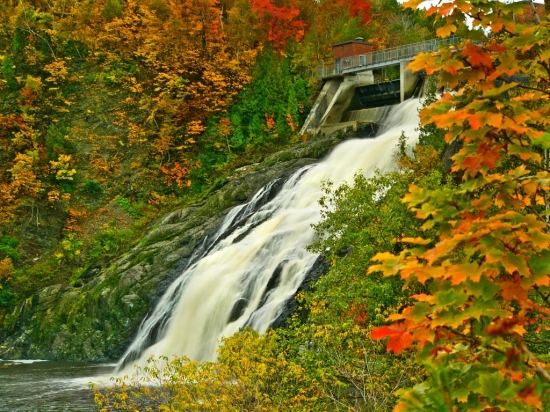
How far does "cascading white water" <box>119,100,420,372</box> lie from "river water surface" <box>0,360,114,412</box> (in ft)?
5.76

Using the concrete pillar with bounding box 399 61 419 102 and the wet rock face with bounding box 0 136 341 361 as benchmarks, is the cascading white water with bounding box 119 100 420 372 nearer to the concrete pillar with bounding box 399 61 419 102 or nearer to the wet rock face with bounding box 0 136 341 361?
the wet rock face with bounding box 0 136 341 361

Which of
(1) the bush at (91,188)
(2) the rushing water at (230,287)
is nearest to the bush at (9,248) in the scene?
(1) the bush at (91,188)

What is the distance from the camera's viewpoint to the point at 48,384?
17.8m

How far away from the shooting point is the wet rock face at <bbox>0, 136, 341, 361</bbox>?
2284 cm

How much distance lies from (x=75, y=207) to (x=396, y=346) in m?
32.3

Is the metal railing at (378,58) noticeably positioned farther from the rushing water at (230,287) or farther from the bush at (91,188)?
the bush at (91,188)

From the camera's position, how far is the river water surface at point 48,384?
49.0 feet

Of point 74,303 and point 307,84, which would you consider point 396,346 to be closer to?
point 74,303

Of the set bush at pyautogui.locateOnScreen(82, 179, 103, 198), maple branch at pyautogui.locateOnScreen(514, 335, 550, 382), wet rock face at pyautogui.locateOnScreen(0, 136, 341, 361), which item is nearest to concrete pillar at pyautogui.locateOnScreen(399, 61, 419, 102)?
wet rock face at pyautogui.locateOnScreen(0, 136, 341, 361)

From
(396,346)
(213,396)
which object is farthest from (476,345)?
(213,396)

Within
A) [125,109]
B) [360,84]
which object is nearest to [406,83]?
[360,84]

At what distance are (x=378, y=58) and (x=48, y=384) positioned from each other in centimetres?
2508

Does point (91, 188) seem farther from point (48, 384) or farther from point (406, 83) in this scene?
point (406, 83)

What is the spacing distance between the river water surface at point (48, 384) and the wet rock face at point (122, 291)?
1.20m
